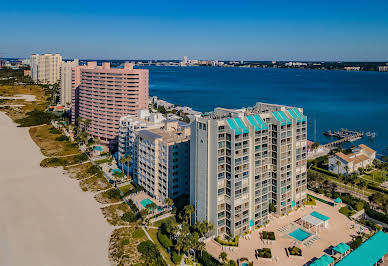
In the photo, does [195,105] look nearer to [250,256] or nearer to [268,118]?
[268,118]

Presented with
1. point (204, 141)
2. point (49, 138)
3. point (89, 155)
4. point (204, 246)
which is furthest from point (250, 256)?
point (49, 138)

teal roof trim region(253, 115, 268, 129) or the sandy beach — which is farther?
teal roof trim region(253, 115, 268, 129)

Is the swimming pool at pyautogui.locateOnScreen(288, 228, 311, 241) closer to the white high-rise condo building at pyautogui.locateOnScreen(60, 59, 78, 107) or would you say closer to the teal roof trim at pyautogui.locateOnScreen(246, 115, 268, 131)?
the teal roof trim at pyautogui.locateOnScreen(246, 115, 268, 131)

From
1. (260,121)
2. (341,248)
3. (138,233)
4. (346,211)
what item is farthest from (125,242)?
(346,211)

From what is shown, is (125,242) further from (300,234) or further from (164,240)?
(300,234)

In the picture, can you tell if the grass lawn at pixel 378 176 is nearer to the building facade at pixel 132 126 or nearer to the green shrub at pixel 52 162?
the building facade at pixel 132 126

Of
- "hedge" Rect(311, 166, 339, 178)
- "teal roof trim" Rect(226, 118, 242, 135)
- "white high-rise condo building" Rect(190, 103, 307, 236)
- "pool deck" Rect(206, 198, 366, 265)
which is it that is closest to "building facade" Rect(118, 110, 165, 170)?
"white high-rise condo building" Rect(190, 103, 307, 236)
